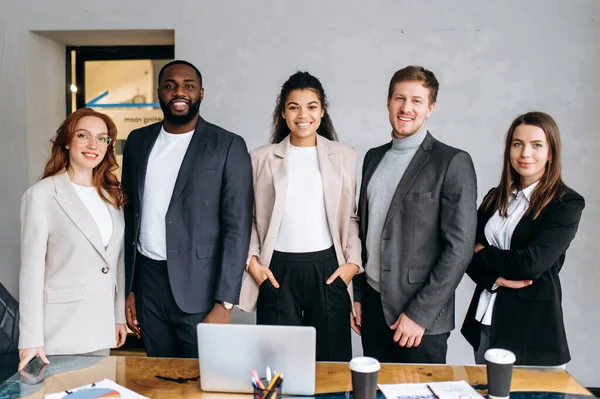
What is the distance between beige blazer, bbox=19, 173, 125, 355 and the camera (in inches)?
83.7

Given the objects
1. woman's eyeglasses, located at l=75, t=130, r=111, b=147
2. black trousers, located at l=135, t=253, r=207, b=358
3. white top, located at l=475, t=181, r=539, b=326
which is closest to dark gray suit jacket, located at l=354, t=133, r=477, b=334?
white top, located at l=475, t=181, r=539, b=326

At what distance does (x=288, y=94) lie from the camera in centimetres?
260

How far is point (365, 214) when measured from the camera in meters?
2.58

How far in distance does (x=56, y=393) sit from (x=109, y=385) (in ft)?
0.47

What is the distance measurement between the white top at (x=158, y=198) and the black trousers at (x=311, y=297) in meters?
0.53

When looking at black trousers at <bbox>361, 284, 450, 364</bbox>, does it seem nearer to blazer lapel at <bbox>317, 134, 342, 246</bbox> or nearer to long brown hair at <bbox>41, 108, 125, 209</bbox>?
blazer lapel at <bbox>317, 134, 342, 246</bbox>

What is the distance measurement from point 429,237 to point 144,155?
1383 mm

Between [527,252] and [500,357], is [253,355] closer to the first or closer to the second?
[500,357]

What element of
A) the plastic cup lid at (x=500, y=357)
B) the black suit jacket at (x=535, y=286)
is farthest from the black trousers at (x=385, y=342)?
the plastic cup lid at (x=500, y=357)

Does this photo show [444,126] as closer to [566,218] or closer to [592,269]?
[592,269]

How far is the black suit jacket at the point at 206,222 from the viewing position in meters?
2.47

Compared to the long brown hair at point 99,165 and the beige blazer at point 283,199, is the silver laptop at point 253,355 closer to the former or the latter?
the beige blazer at point 283,199

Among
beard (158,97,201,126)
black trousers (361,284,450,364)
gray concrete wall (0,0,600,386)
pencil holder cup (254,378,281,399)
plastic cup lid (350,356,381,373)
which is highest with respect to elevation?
gray concrete wall (0,0,600,386)

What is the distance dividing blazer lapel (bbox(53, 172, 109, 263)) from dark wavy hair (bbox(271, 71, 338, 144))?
1.02 metres
